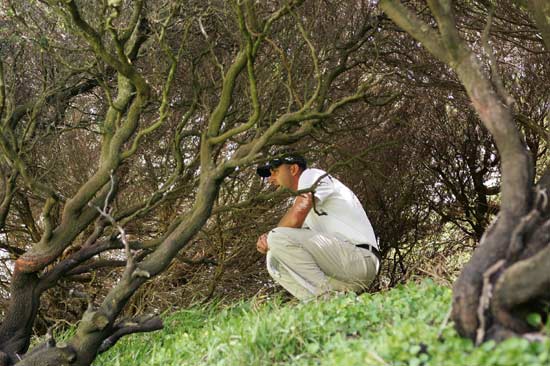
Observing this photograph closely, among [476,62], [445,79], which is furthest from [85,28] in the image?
[445,79]

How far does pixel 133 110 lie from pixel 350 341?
270 cm

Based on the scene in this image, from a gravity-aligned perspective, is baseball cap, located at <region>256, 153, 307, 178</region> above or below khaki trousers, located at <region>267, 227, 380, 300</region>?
above

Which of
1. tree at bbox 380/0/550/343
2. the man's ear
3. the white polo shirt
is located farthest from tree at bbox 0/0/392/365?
tree at bbox 380/0/550/343

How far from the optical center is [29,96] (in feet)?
20.6

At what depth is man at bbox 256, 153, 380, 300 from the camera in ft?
18.1

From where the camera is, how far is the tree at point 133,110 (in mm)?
5023

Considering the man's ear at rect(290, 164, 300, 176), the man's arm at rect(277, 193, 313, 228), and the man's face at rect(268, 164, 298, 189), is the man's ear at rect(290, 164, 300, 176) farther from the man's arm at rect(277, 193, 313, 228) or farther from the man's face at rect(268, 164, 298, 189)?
the man's arm at rect(277, 193, 313, 228)

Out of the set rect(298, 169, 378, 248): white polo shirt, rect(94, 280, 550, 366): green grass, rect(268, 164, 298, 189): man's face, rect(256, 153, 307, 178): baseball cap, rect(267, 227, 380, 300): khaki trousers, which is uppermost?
rect(256, 153, 307, 178): baseball cap

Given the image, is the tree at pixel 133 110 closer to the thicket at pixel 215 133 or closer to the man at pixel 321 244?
the thicket at pixel 215 133

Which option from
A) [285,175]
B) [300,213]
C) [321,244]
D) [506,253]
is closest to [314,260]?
[321,244]

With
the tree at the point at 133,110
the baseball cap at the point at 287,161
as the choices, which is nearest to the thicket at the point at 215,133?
the tree at the point at 133,110

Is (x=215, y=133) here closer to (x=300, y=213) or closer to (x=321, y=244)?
(x=300, y=213)

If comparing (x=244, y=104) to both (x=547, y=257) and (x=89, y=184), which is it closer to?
(x=89, y=184)

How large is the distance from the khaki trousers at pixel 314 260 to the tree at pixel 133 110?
2.18ft
